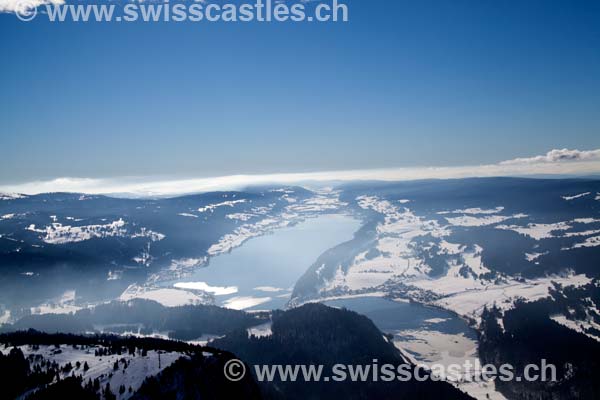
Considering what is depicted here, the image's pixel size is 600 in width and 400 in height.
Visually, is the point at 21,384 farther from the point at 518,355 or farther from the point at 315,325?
the point at 518,355

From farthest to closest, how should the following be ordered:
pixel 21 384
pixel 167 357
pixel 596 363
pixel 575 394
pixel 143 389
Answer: pixel 596 363 < pixel 575 394 < pixel 167 357 < pixel 21 384 < pixel 143 389

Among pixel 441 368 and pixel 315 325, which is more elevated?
pixel 315 325

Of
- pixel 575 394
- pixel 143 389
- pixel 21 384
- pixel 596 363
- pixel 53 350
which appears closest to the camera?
pixel 143 389

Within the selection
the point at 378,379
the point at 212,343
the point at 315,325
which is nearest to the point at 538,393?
the point at 378,379

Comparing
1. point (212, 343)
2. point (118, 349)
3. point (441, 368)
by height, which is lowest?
point (441, 368)

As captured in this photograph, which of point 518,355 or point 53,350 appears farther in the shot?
point 518,355

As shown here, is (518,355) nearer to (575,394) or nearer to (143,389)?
(575,394)

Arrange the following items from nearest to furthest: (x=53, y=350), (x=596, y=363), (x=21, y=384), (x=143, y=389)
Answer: (x=143, y=389), (x=21, y=384), (x=53, y=350), (x=596, y=363)

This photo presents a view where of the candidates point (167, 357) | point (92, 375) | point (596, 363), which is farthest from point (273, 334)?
point (596, 363)

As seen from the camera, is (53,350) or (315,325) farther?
(315,325)
